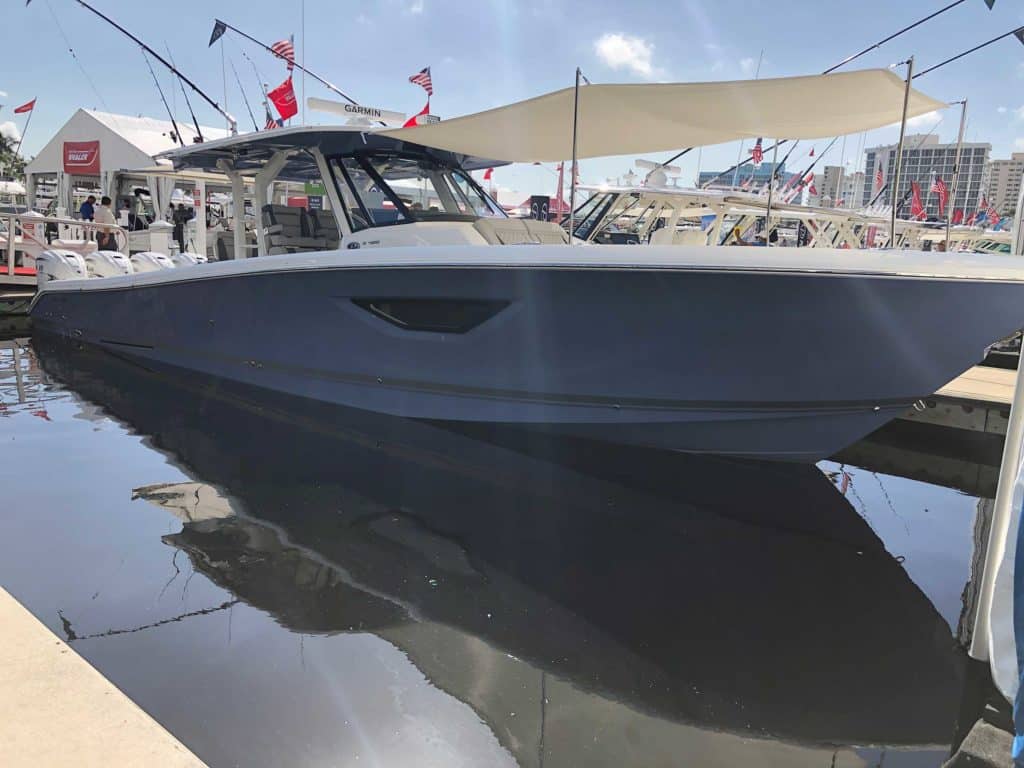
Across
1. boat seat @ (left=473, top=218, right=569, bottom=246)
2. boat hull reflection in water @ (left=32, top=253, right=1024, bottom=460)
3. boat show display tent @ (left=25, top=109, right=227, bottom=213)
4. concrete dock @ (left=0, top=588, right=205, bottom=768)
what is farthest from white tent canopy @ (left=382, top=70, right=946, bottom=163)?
boat show display tent @ (left=25, top=109, right=227, bottom=213)

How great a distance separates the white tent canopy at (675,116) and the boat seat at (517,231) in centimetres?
47

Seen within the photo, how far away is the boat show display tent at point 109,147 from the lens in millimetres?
16891

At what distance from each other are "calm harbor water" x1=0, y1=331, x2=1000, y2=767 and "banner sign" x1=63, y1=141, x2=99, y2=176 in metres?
14.9

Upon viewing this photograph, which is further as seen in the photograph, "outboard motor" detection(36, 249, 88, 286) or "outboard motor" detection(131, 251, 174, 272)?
"outboard motor" detection(36, 249, 88, 286)

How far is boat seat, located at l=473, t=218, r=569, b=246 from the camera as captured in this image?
17.6ft

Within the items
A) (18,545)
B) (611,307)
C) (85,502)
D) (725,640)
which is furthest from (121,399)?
(725,640)

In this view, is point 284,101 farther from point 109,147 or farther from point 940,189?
point 940,189

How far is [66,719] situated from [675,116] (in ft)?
14.3

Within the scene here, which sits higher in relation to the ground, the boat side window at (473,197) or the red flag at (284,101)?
the red flag at (284,101)

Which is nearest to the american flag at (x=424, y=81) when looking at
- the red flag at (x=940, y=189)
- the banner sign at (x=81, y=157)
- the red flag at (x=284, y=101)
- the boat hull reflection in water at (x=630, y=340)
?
the red flag at (x=284, y=101)

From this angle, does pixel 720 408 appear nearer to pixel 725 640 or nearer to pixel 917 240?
pixel 725 640

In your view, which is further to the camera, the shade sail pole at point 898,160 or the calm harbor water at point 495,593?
the shade sail pole at point 898,160

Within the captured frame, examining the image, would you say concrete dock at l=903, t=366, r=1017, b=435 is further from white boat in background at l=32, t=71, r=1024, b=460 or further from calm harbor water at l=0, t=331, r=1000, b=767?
white boat in background at l=32, t=71, r=1024, b=460

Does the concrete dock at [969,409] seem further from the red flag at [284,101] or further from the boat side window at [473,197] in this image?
the red flag at [284,101]
